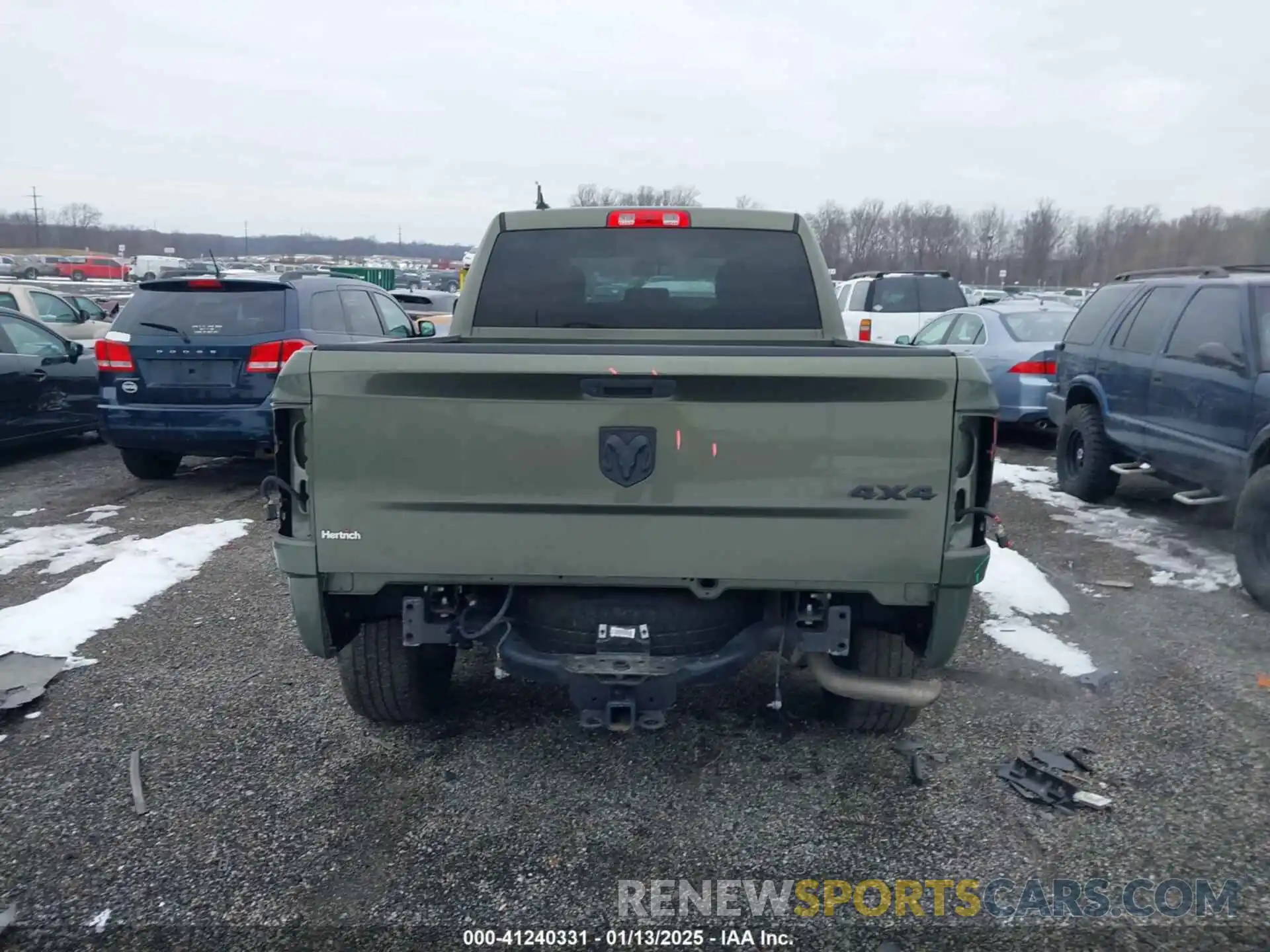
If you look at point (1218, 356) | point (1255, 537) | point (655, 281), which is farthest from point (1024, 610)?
point (655, 281)

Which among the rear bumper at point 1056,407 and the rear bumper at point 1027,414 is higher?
the rear bumper at point 1056,407

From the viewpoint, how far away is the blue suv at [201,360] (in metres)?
8.17

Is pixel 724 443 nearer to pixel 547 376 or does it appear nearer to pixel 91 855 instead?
pixel 547 376

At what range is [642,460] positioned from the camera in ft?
10.4

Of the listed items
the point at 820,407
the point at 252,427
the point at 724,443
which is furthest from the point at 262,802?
the point at 252,427

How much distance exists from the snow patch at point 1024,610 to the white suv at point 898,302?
10320mm

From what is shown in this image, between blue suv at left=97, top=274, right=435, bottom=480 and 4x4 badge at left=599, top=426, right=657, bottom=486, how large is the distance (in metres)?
5.59

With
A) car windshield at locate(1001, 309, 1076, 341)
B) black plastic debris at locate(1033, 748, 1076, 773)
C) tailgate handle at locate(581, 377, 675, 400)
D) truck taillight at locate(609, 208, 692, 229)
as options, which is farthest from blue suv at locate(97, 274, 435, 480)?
car windshield at locate(1001, 309, 1076, 341)

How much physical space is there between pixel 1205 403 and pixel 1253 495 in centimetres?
105

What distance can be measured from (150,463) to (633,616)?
7.35 m

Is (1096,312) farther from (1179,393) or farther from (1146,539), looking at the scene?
(1146,539)

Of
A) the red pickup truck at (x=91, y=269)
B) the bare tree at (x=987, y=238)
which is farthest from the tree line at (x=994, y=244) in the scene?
the red pickup truck at (x=91, y=269)

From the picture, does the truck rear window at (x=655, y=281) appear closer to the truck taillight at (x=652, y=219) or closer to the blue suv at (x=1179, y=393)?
the truck taillight at (x=652, y=219)

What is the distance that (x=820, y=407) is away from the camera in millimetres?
3129
